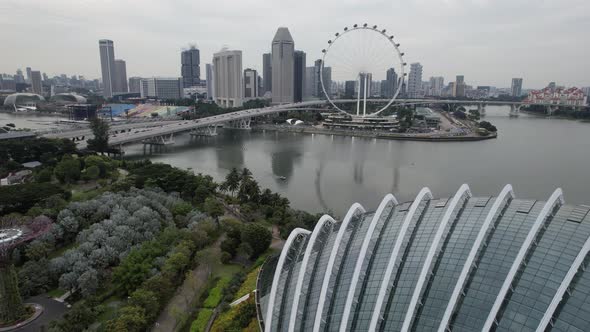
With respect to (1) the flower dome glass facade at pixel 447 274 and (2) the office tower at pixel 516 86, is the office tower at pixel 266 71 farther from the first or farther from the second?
(1) the flower dome glass facade at pixel 447 274

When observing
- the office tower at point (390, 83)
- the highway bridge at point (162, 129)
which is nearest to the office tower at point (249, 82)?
the highway bridge at point (162, 129)

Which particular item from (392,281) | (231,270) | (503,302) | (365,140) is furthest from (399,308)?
(365,140)

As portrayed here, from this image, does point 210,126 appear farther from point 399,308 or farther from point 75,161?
point 399,308

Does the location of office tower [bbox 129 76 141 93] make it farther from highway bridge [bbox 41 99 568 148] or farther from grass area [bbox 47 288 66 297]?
grass area [bbox 47 288 66 297]

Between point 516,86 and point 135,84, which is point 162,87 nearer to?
point 135,84

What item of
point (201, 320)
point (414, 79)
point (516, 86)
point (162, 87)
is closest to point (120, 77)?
point (162, 87)

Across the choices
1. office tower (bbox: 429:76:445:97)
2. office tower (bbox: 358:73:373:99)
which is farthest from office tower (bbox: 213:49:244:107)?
office tower (bbox: 429:76:445:97)
